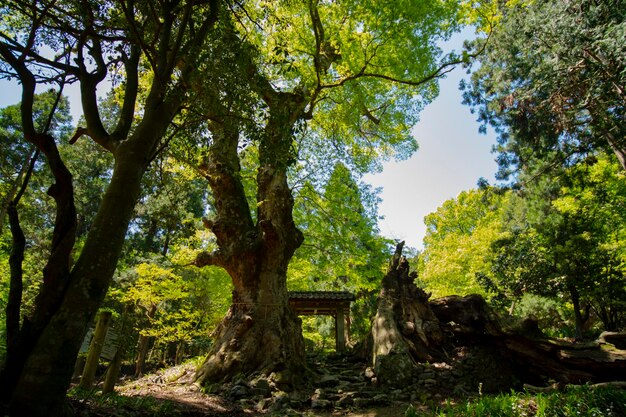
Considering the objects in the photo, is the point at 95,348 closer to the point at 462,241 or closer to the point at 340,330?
the point at 340,330

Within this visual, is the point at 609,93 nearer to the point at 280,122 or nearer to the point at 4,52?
the point at 280,122

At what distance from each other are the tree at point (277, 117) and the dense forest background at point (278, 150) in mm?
49

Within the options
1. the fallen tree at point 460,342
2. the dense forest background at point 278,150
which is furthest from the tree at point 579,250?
the fallen tree at point 460,342

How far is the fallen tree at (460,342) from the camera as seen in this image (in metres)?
6.47

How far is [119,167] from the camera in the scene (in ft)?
12.5

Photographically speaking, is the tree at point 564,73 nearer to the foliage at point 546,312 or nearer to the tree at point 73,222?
the foliage at point 546,312

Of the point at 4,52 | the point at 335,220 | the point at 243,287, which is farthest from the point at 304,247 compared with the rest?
the point at 4,52

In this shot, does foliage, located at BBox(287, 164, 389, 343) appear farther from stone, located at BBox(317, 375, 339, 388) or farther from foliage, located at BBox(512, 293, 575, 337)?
foliage, located at BBox(512, 293, 575, 337)

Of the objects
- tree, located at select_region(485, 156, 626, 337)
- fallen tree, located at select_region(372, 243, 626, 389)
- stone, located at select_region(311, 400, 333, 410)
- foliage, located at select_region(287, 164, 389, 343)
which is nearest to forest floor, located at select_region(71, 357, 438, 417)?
stone, located at select_region(311, 400, 333, 410)

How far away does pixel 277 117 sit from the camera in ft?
16.7

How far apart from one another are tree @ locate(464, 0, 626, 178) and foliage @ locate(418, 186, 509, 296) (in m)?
3.88

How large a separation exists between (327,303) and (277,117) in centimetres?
927

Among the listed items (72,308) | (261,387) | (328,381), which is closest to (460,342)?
(328,381)

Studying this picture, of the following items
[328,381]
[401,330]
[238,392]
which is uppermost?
[401,330]
